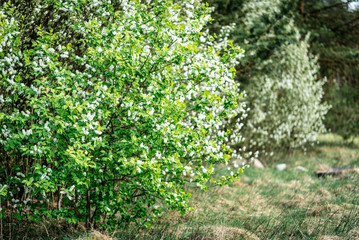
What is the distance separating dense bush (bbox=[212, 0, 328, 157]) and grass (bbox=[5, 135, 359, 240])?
2.16 m

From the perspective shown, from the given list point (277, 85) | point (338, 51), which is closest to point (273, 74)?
point (277, 85)

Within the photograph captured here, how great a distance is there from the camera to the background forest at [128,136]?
4492 millimetres

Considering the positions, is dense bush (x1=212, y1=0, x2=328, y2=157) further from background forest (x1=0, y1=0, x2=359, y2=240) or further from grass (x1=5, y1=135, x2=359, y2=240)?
grass (x1=5, y1=135, x2=359, y2=240)

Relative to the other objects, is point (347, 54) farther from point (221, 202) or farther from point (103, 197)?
point (103, 197)

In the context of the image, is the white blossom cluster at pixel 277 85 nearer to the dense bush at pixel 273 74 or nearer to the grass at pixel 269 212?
the dense bush at pixel 273 74

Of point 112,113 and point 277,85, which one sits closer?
point 112,113

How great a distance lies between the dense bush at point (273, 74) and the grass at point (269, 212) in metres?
2.16

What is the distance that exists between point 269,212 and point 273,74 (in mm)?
6797

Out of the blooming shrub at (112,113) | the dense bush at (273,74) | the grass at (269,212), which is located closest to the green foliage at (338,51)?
Result: the dense bush at (273,74)

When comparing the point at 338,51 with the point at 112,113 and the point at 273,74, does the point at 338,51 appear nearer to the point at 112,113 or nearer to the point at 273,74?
the point at 273,74

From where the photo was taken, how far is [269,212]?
24.2ft

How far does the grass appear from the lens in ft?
18.0

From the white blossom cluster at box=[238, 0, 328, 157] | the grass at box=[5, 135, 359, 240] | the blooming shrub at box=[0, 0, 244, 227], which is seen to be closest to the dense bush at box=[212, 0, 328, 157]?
the white blossom cluster at box=[238, 0, 328, 157]

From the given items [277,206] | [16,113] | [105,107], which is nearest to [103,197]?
[105,107]
